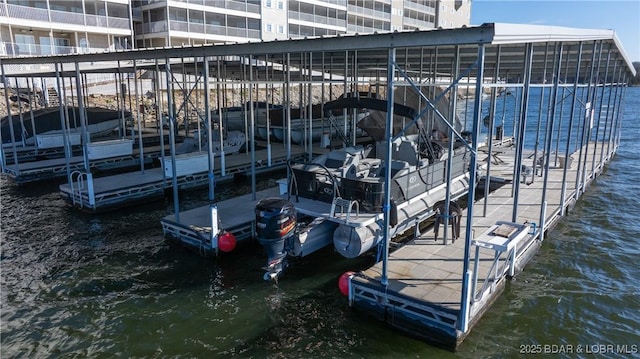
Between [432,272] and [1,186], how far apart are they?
16508 millimetres

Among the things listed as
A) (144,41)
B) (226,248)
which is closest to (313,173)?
(226,248)

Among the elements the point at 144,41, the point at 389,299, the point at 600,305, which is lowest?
the point at 600,305

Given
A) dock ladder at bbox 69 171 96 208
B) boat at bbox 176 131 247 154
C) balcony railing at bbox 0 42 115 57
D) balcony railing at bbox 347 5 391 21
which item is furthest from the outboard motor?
balcony railing at bbox 347 5 391 21

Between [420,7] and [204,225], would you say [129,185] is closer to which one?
[204,225]

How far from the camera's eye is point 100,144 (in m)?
18.6

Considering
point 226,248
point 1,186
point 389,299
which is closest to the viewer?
point 389,299

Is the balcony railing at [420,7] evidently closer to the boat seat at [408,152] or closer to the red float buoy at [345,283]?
the boat seat at [408,152]

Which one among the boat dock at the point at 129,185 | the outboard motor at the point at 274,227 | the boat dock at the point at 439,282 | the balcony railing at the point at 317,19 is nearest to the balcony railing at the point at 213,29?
the balcony railing at the point at 317,19

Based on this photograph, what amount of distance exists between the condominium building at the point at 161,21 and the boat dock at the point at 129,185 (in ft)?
50.8

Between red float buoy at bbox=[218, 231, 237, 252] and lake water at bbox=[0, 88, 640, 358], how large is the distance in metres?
0.38

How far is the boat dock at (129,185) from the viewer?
14.0 m

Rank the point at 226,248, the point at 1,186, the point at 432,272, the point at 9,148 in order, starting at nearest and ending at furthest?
the point at 432,272 → the point at 226,248 → the point at 1,186 → the point at 9,148

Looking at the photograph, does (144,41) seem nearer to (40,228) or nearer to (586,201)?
(40,228)

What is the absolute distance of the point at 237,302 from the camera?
8.80m
